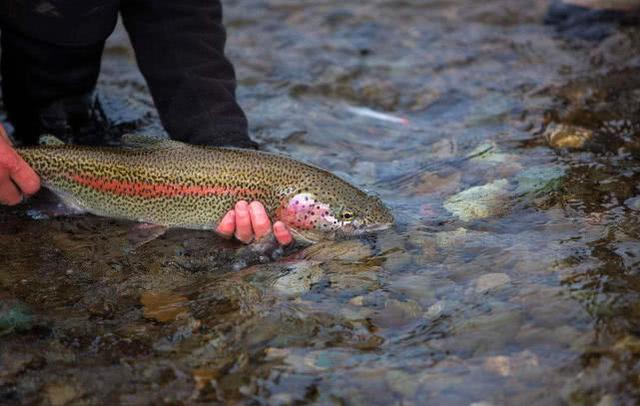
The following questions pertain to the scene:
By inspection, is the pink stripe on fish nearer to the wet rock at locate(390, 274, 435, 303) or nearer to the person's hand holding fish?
the person's hand holding fish

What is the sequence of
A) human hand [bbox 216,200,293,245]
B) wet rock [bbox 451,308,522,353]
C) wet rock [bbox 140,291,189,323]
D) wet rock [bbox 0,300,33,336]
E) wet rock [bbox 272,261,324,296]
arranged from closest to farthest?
1. wet rock [bbox 451,308,522,353]
2. wet rock [bbox 0,300,33,336]
3. wet rock [bbox 140,291,189,323]
4. wet rock [bbox 272,261,324,296]
5. human hand [bbox 216,200,293,245]

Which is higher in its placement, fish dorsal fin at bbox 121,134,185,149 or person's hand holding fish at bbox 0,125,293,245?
fish dorsal fin at bbox 121,134,185,149

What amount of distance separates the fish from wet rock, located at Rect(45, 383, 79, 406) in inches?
63.2

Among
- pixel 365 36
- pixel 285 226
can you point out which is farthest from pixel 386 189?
pixel 365 36

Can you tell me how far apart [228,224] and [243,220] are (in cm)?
10

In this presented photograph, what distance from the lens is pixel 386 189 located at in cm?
506

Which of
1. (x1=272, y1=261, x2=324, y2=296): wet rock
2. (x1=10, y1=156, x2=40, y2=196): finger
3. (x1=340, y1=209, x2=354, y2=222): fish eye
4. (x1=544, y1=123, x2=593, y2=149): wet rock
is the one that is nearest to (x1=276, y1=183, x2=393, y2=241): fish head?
(x1=340, y1=209, x2=354, y2=222): fish eye

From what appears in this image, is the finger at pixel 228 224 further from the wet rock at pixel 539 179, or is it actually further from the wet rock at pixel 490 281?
the wet rock at pixel 539 179

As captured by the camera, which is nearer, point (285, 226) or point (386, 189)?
point (285, 226)

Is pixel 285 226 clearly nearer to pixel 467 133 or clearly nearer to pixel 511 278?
pixel 511 278

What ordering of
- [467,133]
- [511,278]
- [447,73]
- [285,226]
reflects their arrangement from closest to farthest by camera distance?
[511,278]
[285,226]
[467,133]
[447,73]

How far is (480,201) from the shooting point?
467cm

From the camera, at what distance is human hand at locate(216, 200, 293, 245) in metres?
4.28

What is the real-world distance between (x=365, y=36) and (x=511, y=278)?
16.8 feet
